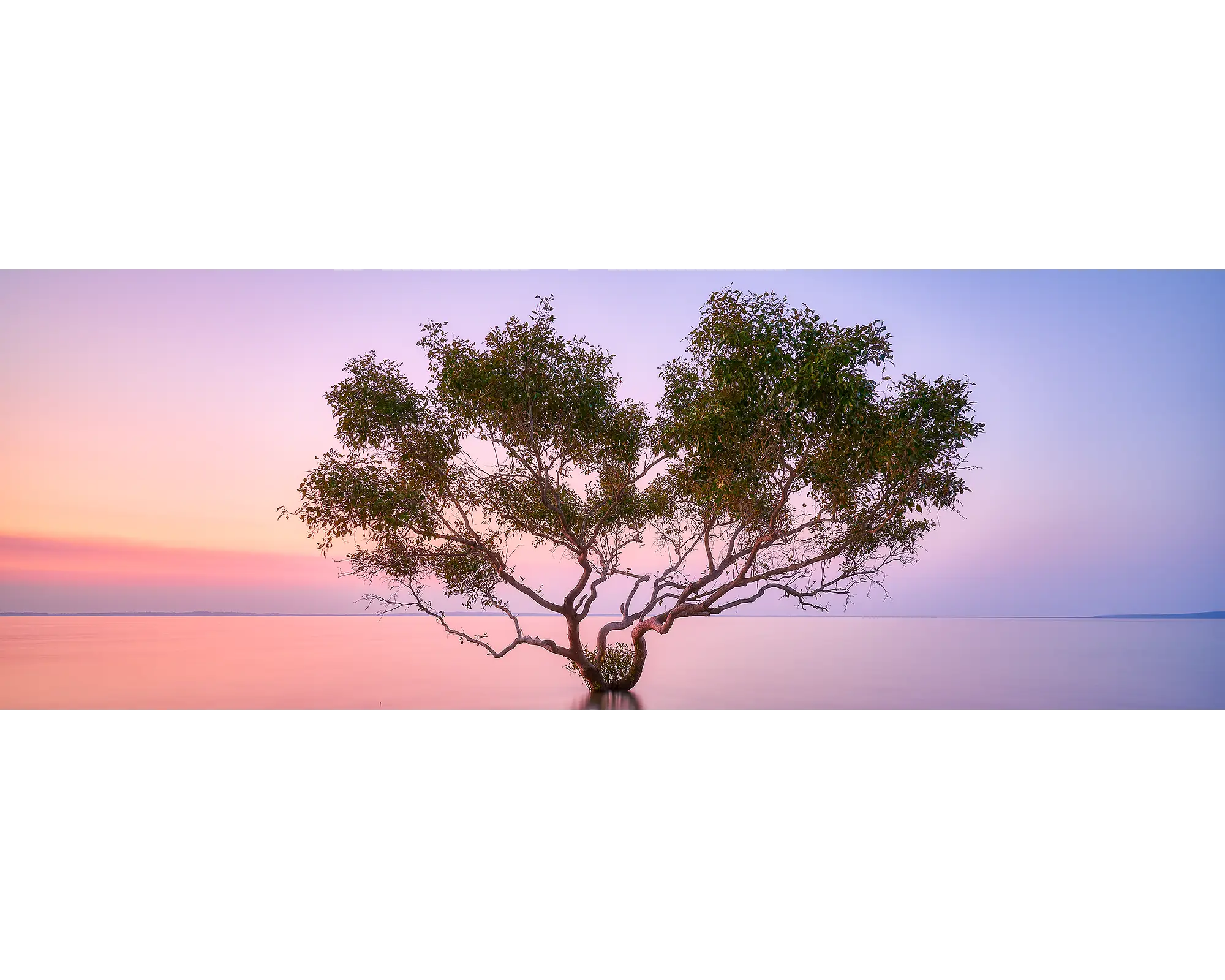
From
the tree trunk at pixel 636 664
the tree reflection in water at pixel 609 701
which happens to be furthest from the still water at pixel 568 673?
the tree trunk at pixel 636 664

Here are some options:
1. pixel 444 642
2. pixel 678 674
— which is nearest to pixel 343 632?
pixel 444 642

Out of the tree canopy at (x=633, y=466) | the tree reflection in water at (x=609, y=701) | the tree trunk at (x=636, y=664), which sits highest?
the tree canopy at (x=633, y=466)

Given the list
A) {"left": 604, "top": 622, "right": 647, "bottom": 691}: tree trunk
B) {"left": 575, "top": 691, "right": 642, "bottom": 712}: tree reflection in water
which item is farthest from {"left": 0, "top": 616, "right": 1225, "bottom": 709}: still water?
{"left": 604, "top": 622, "right": 647, "bottom": 691}: tree trunk

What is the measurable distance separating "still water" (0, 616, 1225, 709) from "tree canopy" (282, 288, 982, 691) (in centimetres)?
186

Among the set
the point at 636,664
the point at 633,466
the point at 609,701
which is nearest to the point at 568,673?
the point at 636,664

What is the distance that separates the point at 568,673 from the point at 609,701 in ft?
11.7

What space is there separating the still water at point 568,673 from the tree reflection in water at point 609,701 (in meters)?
0.07

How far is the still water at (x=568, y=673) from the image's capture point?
50.6 feet

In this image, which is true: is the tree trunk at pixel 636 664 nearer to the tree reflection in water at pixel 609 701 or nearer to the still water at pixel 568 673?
the tree reflection in water at pixel 609 701

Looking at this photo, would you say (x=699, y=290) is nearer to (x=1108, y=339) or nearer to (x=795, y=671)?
(x=1108, y=339)

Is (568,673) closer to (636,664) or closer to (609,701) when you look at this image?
(636,664)

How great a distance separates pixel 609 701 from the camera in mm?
13992

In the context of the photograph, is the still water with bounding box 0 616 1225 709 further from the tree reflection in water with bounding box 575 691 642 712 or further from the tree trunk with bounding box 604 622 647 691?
the tree trunk with bounding box 604 622 647 691

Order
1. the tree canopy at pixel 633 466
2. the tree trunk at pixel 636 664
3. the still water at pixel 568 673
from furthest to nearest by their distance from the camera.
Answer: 1. the still water at pixel 568 673
2. the tree trunk at pixel 636 664
3. the tree canopy at pixel 633 466
